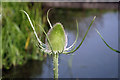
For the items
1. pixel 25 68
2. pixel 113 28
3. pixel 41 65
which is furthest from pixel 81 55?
pixel 113 28

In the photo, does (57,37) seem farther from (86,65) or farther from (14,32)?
(86,65)

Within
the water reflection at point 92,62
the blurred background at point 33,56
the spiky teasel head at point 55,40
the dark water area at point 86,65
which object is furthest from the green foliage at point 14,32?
the spiky teasel head at point 55,40

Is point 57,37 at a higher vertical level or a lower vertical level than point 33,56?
higher

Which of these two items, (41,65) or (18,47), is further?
(41,65)

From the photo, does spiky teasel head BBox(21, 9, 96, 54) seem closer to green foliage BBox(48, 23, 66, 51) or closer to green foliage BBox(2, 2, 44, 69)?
green foliage BBox(48, 23, 66, 51)

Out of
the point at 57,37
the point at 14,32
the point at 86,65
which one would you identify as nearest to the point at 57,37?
the point at 57,37

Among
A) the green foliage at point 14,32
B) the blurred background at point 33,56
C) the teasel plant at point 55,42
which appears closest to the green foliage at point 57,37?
the teasel plant at point 55,42

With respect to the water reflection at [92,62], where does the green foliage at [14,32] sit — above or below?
above

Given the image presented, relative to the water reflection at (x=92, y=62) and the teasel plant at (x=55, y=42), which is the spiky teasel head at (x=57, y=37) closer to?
the teasel plant at (x=55, y=42)

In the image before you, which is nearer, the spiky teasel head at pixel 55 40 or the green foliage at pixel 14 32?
the spiky teasel head at pixel 55 40

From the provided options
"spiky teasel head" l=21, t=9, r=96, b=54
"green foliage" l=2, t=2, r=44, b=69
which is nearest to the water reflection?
"green foliage" l=2, t=2, r=44, b=69

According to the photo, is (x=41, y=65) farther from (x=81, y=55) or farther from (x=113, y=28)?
(x=113, y=28)
